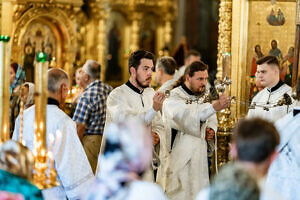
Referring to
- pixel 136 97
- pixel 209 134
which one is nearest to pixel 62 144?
pixel 136 97

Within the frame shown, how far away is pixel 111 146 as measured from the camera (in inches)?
123

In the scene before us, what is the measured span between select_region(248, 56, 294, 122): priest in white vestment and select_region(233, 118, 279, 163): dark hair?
3563 mm

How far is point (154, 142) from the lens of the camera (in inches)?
256

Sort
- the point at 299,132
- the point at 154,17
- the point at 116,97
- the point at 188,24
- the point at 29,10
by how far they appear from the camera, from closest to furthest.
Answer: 1. the point at 299,132
2. the point at 116,97
3. the point at 29,10
4. the point at 154,17
5. the point at 188,24

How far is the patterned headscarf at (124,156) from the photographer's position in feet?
10.1

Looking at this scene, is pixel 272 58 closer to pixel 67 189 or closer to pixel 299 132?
pixel 299 132

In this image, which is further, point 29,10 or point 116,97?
point 29,10

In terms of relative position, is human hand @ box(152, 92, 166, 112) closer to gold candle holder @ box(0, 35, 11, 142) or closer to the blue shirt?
the blue shirt

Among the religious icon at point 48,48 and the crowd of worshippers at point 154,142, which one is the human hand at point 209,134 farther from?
the religious icon at point 48,48

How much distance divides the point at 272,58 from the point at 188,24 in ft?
36.9

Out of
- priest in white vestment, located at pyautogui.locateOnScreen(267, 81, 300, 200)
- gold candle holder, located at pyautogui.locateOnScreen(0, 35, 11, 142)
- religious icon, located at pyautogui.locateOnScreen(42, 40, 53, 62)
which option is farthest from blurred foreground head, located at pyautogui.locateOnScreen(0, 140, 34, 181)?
religious icon, located at pyautogui.locateOnScreen(42, 40, 53, 62)

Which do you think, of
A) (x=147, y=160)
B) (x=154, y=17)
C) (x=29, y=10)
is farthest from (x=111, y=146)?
(x=154, y=17)

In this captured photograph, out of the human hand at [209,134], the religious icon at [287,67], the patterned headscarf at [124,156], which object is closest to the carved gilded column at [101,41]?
the religious icon at [287,67]

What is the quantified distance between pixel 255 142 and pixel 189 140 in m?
3.77
